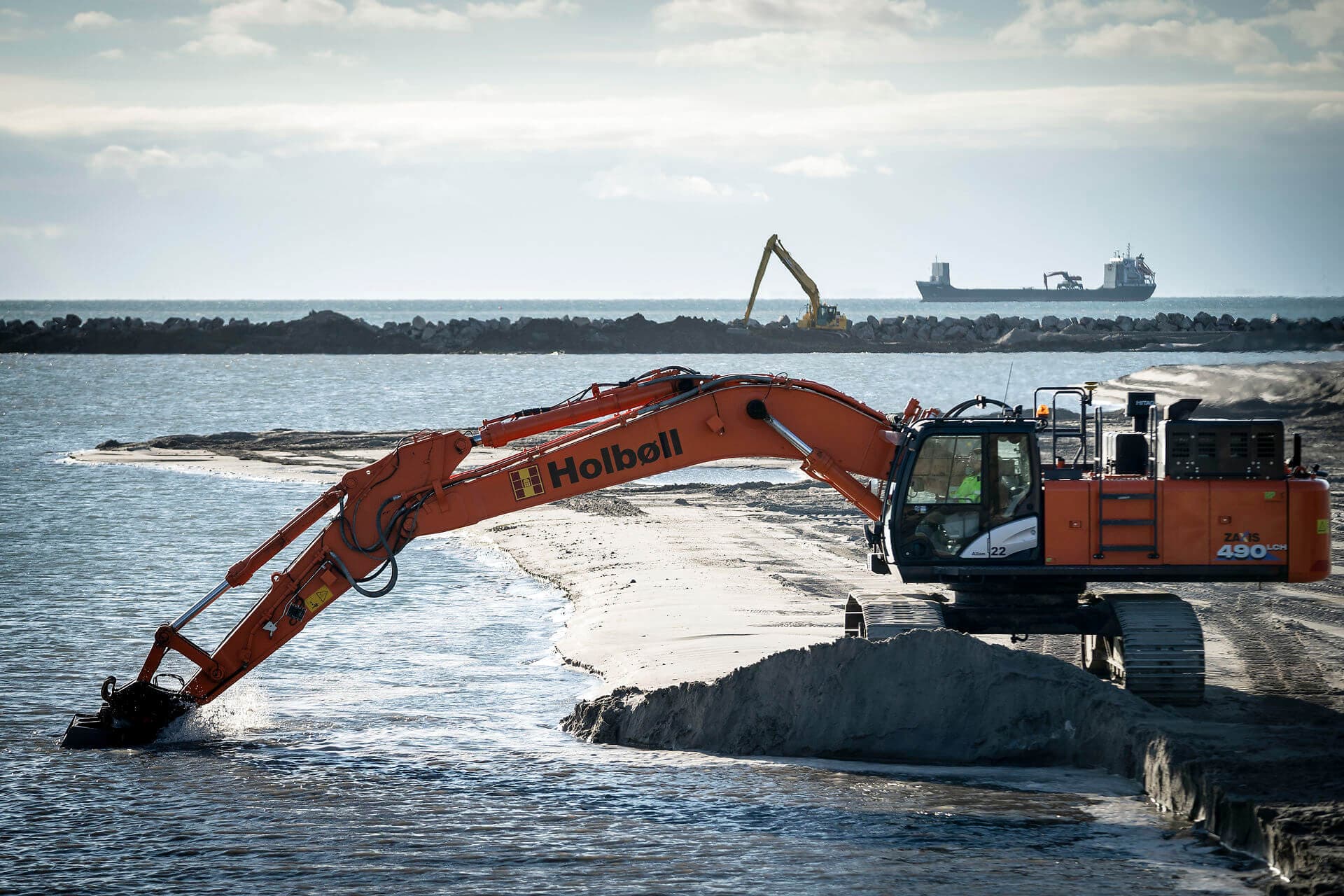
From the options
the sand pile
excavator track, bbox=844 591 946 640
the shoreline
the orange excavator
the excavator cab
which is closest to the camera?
the shoreline

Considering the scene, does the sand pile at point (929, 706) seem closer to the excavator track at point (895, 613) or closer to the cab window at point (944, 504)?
the excavator track at point (895, 613)

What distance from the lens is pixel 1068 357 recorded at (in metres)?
93.3

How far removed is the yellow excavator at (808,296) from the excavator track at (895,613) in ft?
244

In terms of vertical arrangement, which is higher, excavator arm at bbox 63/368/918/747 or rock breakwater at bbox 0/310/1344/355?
rock breakwater at bbox 0/310/1344/355

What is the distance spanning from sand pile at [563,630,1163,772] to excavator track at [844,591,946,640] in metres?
0.35

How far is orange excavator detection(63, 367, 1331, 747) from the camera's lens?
1238cm

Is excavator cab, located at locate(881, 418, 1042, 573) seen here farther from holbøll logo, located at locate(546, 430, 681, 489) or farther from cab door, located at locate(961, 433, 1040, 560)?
holbøll logo, located at locate(546, 430, 681, 489)

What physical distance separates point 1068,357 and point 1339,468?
6508 cm

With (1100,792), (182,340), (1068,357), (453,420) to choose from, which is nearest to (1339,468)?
(1100,792)

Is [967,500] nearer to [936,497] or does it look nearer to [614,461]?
[936,497]

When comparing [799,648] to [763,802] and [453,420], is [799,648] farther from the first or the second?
[453,420]

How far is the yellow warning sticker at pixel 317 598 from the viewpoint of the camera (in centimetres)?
1228

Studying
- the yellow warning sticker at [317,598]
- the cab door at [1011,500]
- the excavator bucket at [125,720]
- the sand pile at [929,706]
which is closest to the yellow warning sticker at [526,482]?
the yellow warning sticker at [317,598]

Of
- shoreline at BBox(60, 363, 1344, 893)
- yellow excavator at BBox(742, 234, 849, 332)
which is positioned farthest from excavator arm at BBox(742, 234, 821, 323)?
shoreline at BBox(60, 363, 1344, 893)
